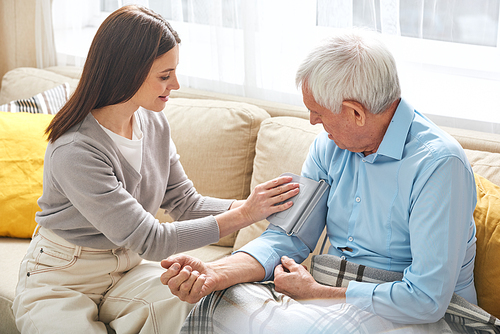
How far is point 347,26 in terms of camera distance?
6.44ft

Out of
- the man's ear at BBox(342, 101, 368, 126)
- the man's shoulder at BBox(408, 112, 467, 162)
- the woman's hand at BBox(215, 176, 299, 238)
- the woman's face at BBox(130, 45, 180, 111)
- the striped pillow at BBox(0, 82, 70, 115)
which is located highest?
the woman's face at BBox(130, 45, 180, 111)

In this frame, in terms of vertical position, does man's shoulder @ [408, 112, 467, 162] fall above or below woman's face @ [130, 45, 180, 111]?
below

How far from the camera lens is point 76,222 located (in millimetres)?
1350

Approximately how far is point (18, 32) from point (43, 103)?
3.47ft

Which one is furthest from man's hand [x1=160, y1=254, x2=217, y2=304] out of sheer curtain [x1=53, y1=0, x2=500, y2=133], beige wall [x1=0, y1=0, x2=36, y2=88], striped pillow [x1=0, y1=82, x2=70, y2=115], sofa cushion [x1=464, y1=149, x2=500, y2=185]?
beige wall [x1=0, y1=0, x2=36, y2=88]

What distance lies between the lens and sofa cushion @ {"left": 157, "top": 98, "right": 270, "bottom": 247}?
1.97 metres

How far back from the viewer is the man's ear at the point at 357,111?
118 cm

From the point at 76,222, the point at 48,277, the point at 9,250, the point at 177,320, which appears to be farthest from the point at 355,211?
the point at 9,250

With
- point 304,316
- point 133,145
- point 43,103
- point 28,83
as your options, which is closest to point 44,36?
point 28,83

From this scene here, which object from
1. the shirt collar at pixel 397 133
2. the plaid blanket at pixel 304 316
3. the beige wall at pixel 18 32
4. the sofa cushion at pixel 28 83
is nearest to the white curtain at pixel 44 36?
the beige wall at pixel 18 32

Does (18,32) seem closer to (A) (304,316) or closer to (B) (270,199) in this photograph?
(B) (270,199)

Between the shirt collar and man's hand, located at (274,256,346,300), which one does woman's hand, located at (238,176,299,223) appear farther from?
the shirt collar

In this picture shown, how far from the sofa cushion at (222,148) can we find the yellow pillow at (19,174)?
60cm

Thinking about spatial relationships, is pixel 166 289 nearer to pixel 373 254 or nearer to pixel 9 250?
pixel 373 254
